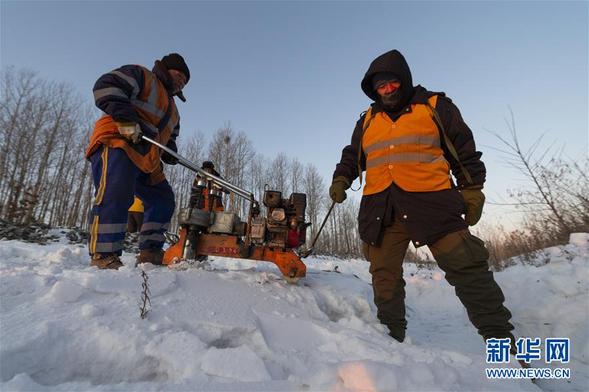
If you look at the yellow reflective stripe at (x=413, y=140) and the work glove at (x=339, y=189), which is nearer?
the yellow reflective stripe at (x=413, y=140)

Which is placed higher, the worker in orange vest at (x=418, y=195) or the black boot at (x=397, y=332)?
the worker in orange vest at (x=418, y=195)

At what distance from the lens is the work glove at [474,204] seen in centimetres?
215


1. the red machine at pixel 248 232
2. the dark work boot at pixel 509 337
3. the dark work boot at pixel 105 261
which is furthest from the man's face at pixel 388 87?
the dark work boot at pixel 105 261

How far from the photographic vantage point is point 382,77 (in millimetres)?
2439

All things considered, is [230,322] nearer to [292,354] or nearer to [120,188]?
[292,354]

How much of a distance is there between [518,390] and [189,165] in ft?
9.26

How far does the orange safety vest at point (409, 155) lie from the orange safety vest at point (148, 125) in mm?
1957

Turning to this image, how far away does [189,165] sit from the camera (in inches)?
119

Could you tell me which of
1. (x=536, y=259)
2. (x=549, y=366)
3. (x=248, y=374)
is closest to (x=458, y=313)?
(x=549, y=366)

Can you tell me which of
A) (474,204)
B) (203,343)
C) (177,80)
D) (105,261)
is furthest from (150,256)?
(474,204)

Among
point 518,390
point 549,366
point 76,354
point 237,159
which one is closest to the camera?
point 76,354

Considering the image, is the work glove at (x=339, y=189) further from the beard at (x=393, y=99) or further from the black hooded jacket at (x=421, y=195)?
the beard at (x=393, y=99)

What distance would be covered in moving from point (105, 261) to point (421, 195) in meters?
2.38

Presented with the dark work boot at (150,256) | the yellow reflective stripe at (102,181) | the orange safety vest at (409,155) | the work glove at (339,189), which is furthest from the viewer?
the dark work boot at (150,256)
